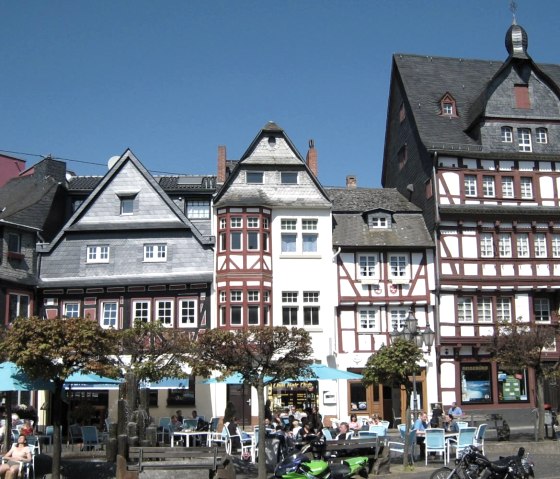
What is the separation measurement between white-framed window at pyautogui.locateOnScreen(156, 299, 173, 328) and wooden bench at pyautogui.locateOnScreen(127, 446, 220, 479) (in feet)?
61.1

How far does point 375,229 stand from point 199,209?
9213mm

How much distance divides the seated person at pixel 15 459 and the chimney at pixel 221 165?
2409 cm

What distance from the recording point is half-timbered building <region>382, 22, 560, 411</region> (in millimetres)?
39375

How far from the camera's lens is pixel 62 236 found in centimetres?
4006

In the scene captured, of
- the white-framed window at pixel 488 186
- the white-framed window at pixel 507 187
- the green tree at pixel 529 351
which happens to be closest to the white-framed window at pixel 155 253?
the white-framed window at pixel 488 186

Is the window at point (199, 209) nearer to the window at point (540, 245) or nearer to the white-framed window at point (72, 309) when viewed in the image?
the white-framed window at point (72, 309)

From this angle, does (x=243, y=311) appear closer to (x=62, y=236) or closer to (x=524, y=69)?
(x=62, y=236)

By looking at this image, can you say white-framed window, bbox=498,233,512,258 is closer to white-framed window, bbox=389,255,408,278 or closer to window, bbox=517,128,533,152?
white-framed window, bbox=389,255,408,278

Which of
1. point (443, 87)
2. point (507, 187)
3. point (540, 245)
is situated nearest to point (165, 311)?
point (507, 187)

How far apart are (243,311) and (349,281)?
17.7 ft

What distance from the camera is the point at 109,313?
39219 millimetres

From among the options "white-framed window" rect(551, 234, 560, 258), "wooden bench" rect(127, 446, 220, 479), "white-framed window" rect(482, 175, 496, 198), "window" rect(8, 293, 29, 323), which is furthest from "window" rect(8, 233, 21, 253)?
"white-framed window" rect(551, 234, 560, 258)

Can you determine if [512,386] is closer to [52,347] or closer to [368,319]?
[368,319]

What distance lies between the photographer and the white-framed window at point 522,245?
40000 mm
